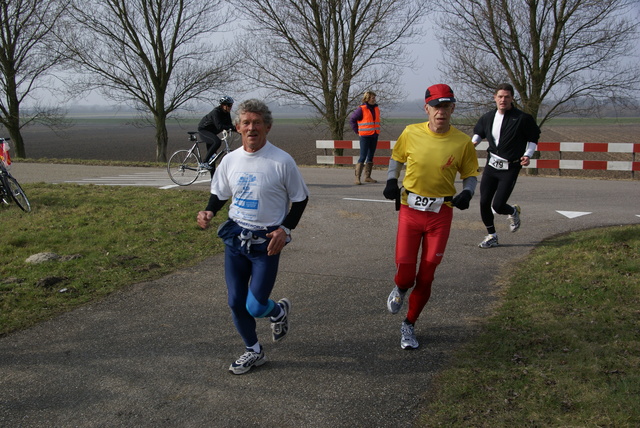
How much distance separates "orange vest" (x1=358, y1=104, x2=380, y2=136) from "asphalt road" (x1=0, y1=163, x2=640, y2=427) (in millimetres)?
5332

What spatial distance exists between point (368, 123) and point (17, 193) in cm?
698


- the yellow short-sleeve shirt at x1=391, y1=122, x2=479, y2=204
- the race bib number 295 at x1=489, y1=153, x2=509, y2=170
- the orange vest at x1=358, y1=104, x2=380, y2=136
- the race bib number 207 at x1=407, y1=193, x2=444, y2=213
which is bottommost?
the race bib number 207 at x1=407, y1=193, x2=444, y2=213

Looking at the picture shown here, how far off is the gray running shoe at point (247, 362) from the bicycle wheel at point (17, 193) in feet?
25.0

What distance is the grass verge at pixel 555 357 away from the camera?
3594 millimetres

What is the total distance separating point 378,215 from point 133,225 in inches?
156

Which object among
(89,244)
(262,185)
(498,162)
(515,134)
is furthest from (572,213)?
(89,244)

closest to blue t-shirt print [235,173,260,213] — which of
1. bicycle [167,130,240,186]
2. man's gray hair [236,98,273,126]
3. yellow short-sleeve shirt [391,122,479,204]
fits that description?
man's gray hair [236,98,273,126]

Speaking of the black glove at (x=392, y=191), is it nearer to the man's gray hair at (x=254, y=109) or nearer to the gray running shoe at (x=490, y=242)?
the man's gray hair at (x=254, y=109)

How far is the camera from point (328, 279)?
661 cm

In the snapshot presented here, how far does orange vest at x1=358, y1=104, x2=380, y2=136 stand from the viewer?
1291 centimetres

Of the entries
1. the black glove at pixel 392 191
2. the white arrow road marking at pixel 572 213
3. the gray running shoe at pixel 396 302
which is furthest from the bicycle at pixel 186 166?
the black glove at pixel 392 191

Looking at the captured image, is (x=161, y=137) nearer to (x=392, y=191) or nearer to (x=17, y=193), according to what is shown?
(x=17, y=193)

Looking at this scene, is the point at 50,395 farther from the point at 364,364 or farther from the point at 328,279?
the point at 328,279

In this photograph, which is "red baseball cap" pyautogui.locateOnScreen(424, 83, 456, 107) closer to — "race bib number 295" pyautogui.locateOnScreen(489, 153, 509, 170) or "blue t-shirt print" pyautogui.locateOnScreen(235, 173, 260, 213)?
"blue t-shirt print" pyautogui.locateOnScreen(235, 173, 260, 213)
